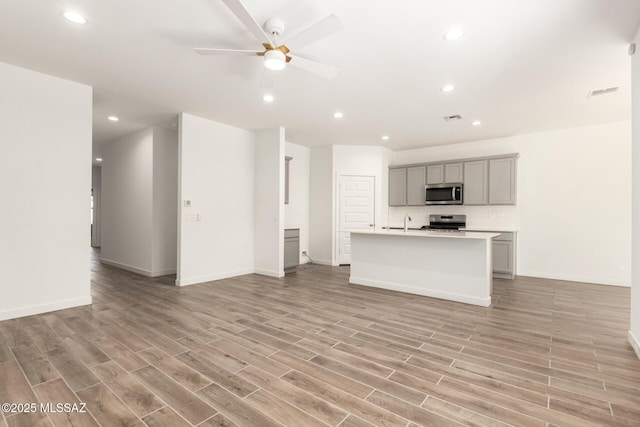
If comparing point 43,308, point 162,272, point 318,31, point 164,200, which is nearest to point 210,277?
point 162,272

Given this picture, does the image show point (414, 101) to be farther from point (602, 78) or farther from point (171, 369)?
point (171, 369)

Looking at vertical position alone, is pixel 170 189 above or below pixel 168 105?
below

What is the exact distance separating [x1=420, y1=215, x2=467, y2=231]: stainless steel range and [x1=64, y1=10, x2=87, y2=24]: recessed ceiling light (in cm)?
645

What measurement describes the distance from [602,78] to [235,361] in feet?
16.3

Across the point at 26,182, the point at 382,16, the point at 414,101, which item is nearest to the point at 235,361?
the point at 382,16

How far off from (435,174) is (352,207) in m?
2.00

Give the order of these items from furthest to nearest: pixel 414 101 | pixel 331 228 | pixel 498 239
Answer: pixel 331 228
pixel 498 239
pixel 414 101

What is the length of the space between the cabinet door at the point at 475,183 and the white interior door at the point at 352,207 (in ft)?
6.59

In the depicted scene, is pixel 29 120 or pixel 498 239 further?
pixel 498 239

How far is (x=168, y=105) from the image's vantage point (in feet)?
15.3

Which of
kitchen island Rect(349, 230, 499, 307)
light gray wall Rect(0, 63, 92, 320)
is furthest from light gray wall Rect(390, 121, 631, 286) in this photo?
light gray wall Rect(0, 63, 92, 320)

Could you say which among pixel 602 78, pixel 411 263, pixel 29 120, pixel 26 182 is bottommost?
pixel 411 263

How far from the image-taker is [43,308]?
3.59 metres

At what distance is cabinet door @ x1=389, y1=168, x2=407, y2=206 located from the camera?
729cm
